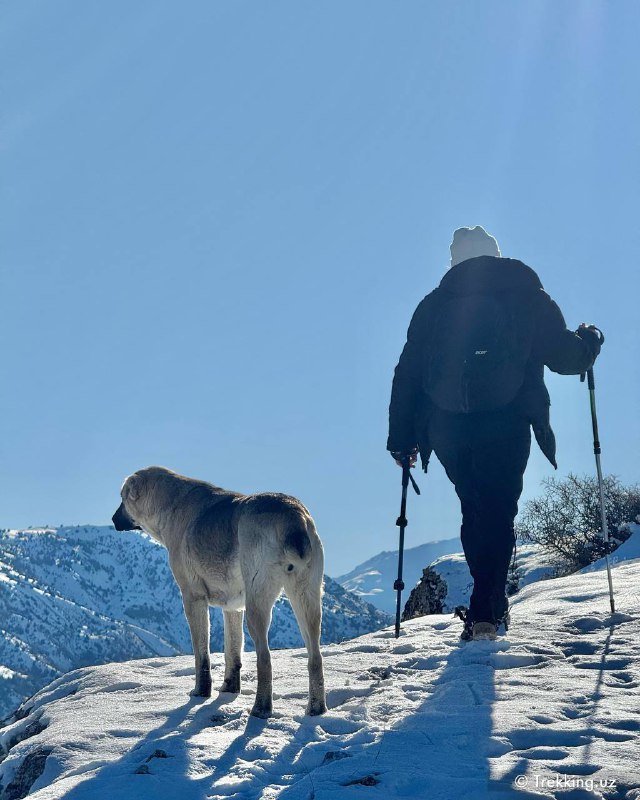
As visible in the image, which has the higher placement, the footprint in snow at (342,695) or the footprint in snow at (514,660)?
the footprint in snow at (514,660)

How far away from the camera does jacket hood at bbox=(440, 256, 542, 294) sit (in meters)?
9.55

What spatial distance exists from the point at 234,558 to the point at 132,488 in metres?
2.40

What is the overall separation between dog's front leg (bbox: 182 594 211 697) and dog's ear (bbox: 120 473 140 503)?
5.33 ft

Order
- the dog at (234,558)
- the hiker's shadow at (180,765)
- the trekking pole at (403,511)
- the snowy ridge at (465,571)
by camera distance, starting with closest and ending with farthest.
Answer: the hiker's shadow at (180,765) < the dog at (234,558) < the trekking pole at (403,511) < the snowy ridge at (465,571)

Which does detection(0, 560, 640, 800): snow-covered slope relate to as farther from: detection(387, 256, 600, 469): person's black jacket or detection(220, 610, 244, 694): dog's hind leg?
detection(387, 256, 600, 469): person's black jacket

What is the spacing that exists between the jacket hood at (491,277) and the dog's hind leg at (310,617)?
3.84 meters

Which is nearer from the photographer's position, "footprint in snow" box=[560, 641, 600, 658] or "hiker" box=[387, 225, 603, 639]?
"footprint in snow" box=[560, 641, 600, 658]

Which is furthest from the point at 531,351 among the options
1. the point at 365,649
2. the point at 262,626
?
the point at 262,626

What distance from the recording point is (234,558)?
791cm

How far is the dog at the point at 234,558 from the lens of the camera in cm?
721

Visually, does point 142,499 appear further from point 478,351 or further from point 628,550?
point 628,550

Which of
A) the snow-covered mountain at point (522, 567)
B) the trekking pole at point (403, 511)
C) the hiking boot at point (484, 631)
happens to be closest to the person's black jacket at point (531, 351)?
the trekking pole at point (403, 511)

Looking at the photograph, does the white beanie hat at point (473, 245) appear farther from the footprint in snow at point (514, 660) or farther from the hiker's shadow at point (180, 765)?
the hiker's shadow at point (180, 765)

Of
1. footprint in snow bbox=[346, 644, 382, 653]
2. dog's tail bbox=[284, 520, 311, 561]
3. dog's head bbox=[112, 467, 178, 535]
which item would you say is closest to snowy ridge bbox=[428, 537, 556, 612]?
footprint in snow bbox=[346, 644, 382, 653]
